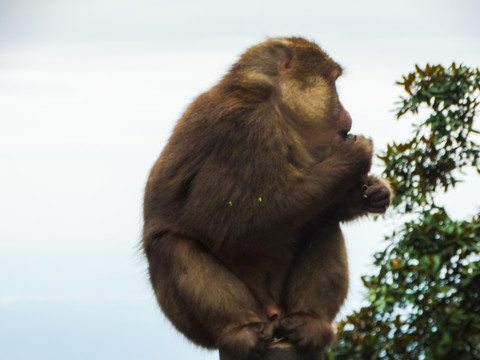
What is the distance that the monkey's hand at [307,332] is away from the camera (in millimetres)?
4883

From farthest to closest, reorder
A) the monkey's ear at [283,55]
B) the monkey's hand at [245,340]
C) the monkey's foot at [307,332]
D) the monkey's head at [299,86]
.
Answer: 1. the monkey's ear at [283,55]
2. the monkey's head at [299,86]
3. the monkey's foot at [307,332]
4. the monkey's hand at [245,340]

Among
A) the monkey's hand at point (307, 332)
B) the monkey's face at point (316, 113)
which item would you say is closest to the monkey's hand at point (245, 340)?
the monkey's hand at point (307, 332)

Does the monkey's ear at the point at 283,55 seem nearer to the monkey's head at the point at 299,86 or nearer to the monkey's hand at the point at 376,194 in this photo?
the monkey's head at the point at 299,86

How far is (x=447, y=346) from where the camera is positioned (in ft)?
19.5

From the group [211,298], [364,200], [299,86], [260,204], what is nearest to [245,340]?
[211,298]

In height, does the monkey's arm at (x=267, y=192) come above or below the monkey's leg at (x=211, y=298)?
above

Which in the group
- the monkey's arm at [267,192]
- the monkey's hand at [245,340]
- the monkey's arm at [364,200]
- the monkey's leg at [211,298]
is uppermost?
the monkey's arm at [364,200]

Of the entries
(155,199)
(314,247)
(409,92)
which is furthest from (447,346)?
(155,199)

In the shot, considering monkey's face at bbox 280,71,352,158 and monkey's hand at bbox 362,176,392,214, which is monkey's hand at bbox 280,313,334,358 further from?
monkey's face at bbox 280,71,352,158

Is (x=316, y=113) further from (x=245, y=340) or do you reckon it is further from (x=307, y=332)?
(x=245, y=340)

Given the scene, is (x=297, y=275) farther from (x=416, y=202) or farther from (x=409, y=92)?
(x=409, y=92)

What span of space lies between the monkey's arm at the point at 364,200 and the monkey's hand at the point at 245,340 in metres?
0.91

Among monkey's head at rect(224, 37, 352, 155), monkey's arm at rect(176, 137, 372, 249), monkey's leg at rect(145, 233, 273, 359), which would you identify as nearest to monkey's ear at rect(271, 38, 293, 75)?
monkey's head at rect(224, 37, 352, 155)

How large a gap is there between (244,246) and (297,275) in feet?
1.36
